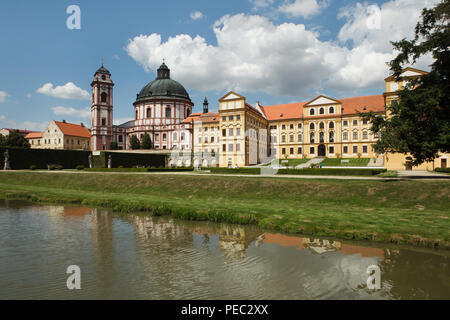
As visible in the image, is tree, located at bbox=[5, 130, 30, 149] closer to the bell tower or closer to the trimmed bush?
the bell tower

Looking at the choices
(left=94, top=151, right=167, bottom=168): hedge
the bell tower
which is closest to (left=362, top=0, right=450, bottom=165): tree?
(left=94, top=151, right=167, bottom=168): hedge

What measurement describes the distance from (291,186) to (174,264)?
45.1ft

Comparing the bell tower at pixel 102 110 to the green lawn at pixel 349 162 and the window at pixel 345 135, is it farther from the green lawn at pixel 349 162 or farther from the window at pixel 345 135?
the window at pixel 345 135

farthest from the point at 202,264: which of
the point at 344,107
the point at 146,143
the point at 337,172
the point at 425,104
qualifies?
the point at 146,143

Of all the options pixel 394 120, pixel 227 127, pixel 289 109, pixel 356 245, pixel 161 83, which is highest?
pixel 161 83

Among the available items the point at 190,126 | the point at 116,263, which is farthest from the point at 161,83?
the point at 116,263

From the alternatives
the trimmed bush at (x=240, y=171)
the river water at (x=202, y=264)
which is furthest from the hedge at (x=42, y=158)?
the river water at (x=202, y=264)

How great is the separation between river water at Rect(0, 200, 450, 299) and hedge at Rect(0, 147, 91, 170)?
37.6 m

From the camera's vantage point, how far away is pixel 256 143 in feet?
202

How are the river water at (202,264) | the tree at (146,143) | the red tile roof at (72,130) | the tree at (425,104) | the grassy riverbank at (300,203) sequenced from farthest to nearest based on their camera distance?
the red tile roof at (72,130), the tree at (146,143), the tree at (425,104), the grassy riverbank at (300,203), the river water at (202,264)

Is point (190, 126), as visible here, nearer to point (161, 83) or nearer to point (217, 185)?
point (161, 83)

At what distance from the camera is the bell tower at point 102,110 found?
281ft

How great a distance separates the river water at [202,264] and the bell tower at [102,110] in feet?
262

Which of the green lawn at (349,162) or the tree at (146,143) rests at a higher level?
the tree at (146,143)
